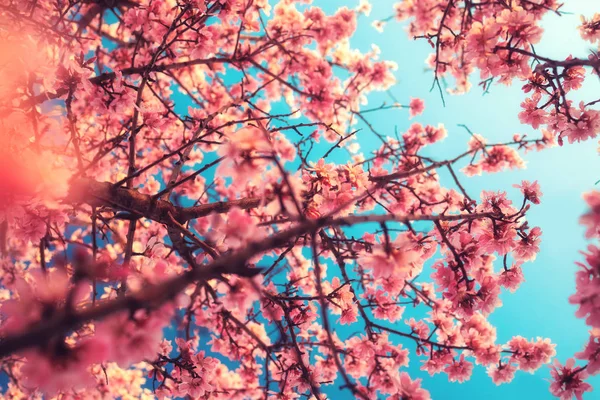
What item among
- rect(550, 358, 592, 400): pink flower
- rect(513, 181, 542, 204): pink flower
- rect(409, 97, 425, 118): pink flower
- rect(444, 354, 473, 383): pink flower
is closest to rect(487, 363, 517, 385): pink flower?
rect(444, 354, 473, 383): pink flower

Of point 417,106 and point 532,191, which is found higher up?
point 417,106

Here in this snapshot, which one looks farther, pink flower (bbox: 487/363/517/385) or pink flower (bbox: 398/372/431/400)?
pink flower (bbox: 487/363/517/385)

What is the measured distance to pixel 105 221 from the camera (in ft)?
7.85

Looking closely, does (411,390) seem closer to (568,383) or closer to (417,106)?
(568,383)

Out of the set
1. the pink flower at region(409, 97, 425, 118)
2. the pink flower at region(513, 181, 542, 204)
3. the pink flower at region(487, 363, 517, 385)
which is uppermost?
the pink flower at region(409, 97, 425, 118)

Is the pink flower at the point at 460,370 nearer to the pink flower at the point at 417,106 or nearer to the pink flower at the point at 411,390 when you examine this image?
the pink flower at the point at 411,390

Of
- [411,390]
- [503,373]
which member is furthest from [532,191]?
[503,373]

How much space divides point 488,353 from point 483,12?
370 centimetres

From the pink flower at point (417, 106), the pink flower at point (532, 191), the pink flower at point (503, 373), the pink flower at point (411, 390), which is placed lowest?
the pink flower at point (411, 390)

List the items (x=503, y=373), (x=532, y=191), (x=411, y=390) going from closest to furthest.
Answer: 1. (x=411, y=390)
2. (x=532, y=191)
3. (x=503, y=373)

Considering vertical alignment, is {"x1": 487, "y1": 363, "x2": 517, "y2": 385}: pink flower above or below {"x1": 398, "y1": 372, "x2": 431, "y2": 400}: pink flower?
above

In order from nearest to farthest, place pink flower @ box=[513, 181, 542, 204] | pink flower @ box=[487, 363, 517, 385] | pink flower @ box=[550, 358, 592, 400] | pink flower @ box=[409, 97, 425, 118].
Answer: pink flower @ box=[550, 358, 592, 400], pink flower @ box=[513, 181, 542, 204], pink flower @ box=[487, 363, 517, 385], pink flower @ box=[409, 97, 425, 118]

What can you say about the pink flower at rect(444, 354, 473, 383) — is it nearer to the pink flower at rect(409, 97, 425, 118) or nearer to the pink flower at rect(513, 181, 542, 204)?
the pink flower at rect(513, 181, 542, 204)

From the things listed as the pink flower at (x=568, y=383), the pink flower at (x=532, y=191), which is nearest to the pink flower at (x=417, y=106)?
the pink flower at (x=532, y=191)
